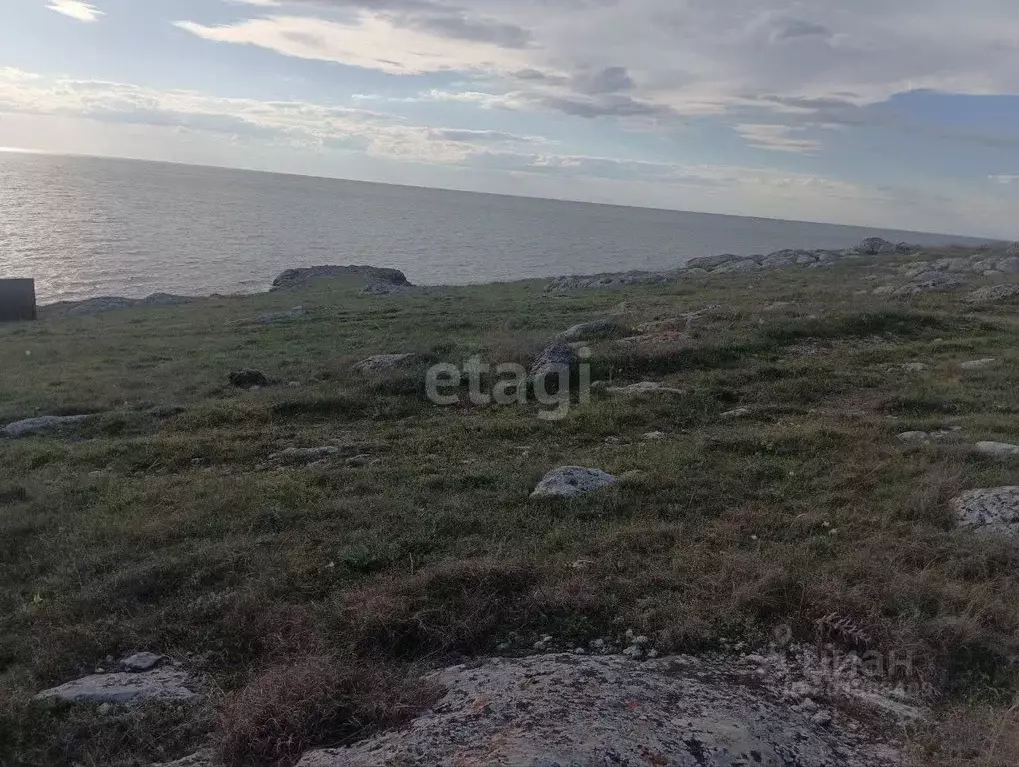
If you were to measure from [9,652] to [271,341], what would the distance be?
19.2 metres

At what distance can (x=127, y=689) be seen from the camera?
5.71m

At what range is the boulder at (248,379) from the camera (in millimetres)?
17422

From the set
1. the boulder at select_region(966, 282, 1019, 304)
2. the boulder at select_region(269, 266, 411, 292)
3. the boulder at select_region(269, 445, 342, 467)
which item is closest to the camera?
the boulder at select_region(269, 445, 342, 467)

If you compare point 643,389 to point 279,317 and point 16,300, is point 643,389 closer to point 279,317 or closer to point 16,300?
point 279,317

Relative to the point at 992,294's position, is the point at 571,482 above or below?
below

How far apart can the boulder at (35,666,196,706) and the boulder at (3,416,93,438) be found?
10.2m

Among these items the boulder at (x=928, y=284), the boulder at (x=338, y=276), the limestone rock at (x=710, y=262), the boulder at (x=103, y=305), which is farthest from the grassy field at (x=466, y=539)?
the limestone rock at (x=710, y=262)

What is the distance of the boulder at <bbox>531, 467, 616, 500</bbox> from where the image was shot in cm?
914

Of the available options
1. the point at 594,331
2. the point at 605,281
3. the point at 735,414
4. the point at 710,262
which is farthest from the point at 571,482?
the point at 710,262

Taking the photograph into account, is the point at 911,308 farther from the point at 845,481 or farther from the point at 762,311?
the point at 845,481

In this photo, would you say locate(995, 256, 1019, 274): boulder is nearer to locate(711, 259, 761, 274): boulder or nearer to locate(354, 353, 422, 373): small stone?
locate(711, 259, 761, 274): boulder

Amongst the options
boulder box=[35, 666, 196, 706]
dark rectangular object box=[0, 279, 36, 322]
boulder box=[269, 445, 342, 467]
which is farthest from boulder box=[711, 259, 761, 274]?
boulder box=[35, 666, 196, 706]

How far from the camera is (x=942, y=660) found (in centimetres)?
564

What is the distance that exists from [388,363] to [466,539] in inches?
378
